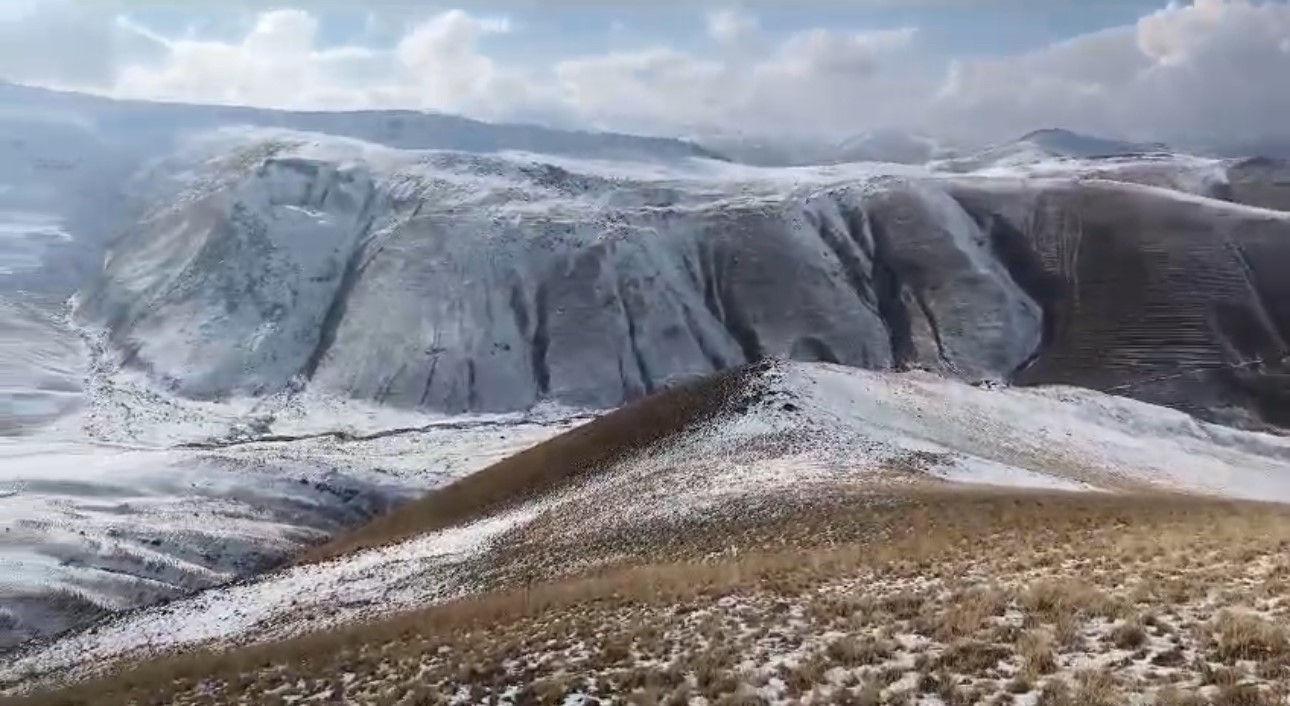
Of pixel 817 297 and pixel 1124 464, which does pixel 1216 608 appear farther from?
pixel 817 297

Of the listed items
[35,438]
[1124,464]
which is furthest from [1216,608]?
[35,438]

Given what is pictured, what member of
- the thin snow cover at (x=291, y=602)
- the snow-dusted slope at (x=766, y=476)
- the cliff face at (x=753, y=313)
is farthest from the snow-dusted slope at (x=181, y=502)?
the cliff face at (x=753, y=313)

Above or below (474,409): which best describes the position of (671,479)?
above

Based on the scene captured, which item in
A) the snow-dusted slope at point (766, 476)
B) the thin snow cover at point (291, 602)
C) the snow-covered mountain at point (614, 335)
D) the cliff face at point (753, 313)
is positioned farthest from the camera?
the cliff face at point (753, 313)

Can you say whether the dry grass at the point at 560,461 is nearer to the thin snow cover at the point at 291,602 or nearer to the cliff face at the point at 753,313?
the thin snow cover at the point at 291,602

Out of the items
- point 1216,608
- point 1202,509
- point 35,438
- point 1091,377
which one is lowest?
point 35,438

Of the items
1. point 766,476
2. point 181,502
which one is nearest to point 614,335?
point 181,502

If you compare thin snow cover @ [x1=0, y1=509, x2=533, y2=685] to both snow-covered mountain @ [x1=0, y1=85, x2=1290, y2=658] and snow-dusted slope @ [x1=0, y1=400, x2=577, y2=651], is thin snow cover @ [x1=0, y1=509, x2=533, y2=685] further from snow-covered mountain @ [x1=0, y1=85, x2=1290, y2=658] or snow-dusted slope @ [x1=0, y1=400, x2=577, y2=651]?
snow-covered mountain @ [x1=0, y1=85, x2=1290, y2=658]
